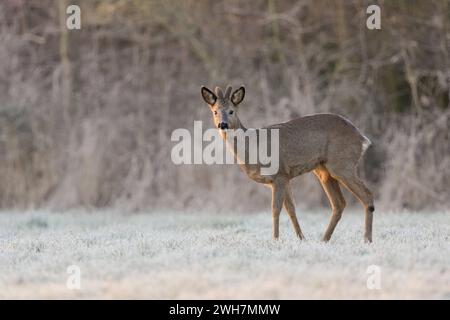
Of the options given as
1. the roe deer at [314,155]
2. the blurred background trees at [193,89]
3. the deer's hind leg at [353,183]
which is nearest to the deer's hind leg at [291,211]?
the roe deer at [314,155]

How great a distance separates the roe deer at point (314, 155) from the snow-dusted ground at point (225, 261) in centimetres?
41

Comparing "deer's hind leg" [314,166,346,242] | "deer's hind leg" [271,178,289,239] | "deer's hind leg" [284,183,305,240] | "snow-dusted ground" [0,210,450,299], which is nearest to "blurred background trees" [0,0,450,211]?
"snow-dusted ground" [0,210,450,299]

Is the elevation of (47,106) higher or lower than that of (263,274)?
higher

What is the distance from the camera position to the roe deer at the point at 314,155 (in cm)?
938

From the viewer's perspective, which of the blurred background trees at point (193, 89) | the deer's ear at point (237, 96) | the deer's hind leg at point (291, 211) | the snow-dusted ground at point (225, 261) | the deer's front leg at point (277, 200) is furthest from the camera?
the blurred background trees at point (193, 89)

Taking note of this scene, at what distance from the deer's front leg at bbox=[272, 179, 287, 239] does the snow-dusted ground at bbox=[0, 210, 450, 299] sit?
0.52 feet

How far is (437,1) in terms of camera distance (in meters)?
15.6

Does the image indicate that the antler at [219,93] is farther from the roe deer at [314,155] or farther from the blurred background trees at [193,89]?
the blurred background trees at [193,89]

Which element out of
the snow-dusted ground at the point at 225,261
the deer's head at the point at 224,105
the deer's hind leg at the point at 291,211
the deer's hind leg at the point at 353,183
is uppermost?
the deer's head at the point at 224,105

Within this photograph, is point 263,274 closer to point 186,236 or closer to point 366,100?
point 186,236

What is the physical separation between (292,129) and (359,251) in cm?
185
